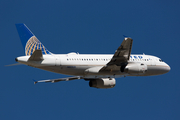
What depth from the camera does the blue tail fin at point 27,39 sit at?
35344mm

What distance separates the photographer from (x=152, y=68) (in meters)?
40.2

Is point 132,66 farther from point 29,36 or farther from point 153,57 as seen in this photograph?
point 29,36

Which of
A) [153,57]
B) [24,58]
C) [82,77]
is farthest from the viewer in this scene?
[153,57]

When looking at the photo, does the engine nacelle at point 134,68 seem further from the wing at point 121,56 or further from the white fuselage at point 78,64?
the wing at point 121,56

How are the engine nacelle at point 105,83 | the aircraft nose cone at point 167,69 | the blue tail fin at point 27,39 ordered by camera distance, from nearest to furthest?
the blue tail fin at point 27,39
the engine nacelle at point 105,83
the aircraft nose cone at point 167,69

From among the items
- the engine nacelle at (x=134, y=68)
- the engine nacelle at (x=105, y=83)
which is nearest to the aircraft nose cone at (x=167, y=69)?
the engine nacelle at (x=134, y=68)

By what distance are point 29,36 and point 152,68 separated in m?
15.7

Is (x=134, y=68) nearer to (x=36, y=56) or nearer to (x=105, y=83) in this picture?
(x=105, y=83)

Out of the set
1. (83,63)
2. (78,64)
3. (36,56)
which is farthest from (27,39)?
(83,63)

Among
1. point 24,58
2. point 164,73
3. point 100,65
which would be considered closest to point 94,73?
point 100,65

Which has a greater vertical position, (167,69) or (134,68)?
(167,69)

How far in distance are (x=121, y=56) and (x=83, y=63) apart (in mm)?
4355

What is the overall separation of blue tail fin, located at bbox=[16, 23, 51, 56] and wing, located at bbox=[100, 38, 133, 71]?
738 centimetres

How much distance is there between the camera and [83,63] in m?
35.7
